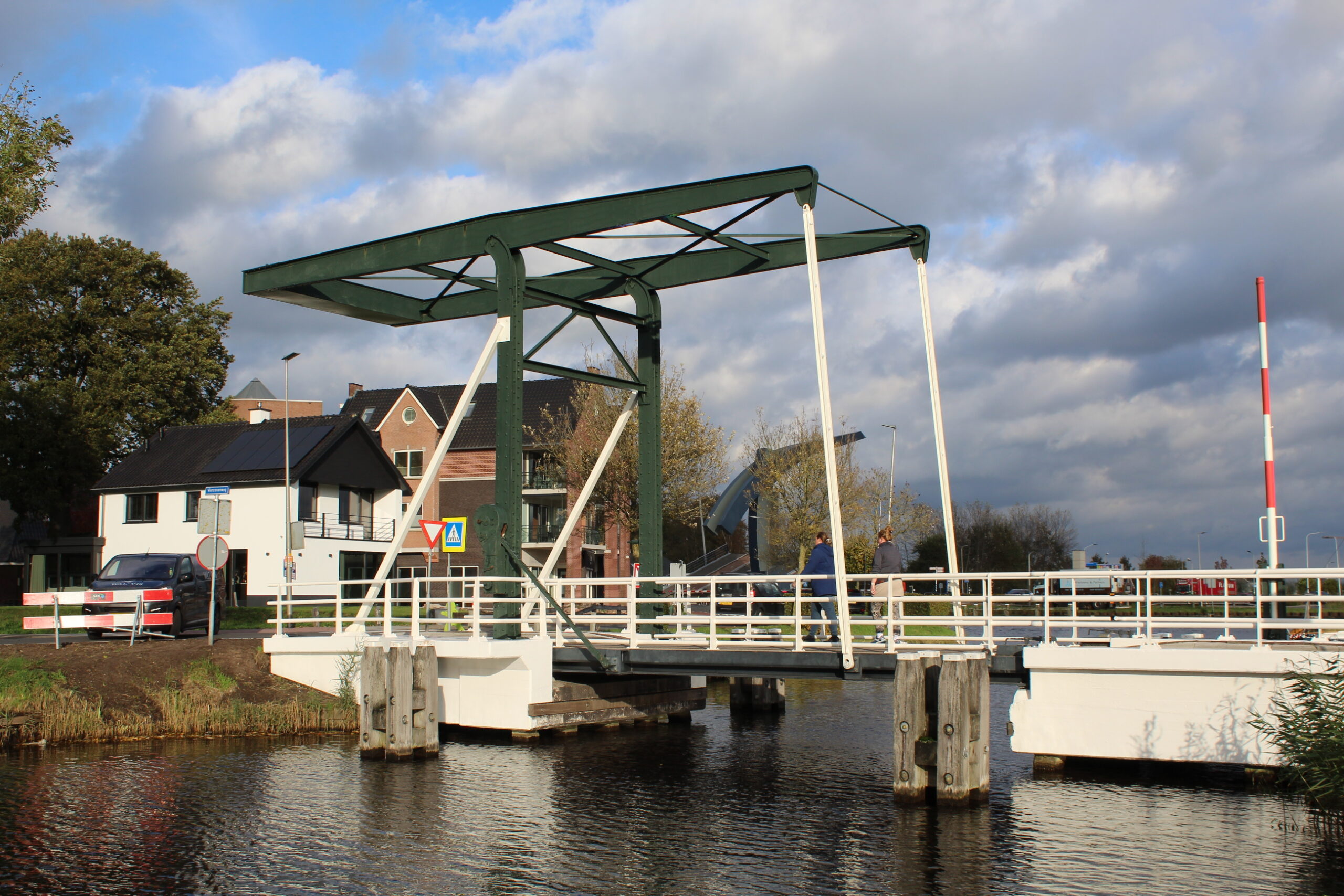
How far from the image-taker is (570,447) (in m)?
37.6

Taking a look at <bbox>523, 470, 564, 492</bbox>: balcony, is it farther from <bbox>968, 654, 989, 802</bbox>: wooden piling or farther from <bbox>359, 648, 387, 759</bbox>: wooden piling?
<bbox>968, 654, 989, 802</bbox>: wooden piling

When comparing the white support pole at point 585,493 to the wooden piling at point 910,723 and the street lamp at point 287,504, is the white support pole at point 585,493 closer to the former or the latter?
the wooden piling at point 910,723

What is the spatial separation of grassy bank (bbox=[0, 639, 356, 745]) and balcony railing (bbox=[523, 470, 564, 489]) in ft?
83.5

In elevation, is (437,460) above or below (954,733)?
above

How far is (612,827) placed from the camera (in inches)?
404

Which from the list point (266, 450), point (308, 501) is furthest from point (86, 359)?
point (308, 501)

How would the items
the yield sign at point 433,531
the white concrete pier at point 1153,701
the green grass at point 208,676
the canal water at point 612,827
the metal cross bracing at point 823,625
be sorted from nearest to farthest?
the canal water at point 612,827 < the white concrete pier at point 1153,701 < the metal cross bracing at point 823,625 < the green grass at point 208,676 < the yield sign at point 433,531

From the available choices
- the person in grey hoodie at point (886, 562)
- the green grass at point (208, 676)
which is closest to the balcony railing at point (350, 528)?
the green grass at point (208, 676)

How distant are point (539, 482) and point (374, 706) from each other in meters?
30.3

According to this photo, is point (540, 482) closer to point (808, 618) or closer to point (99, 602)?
point (99, 602)

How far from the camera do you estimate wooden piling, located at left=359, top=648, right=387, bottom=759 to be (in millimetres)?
13727

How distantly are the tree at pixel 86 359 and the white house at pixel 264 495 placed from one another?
192cm

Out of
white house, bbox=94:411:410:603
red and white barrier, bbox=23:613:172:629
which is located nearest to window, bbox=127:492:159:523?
white house, bbox=94:411:410:603

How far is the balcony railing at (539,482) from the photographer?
4262 cm
